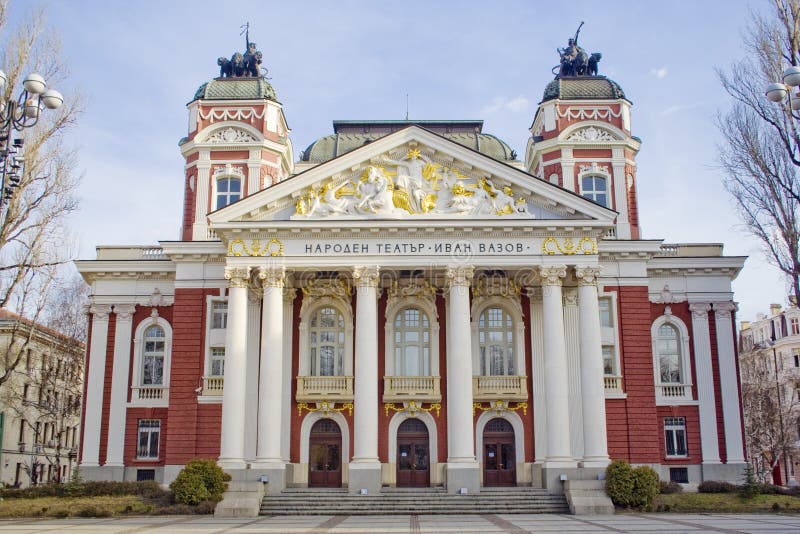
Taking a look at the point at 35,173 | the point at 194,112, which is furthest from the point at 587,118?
the point at 35,173

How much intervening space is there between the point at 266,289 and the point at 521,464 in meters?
14.2

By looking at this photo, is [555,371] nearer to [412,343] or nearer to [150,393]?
[412,343]

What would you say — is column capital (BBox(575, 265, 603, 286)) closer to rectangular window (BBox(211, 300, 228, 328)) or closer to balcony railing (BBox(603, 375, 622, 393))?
balcony railing (BBox(603, 375, 622, 393))

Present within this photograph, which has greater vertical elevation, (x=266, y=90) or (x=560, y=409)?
(x=266, y=90)

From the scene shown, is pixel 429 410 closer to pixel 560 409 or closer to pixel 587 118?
pixel 560 409

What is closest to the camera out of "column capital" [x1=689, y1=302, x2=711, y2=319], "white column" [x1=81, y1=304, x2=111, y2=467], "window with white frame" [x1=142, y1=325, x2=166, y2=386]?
"white column" [x1=81, y1=304, x2=111, y2=467]

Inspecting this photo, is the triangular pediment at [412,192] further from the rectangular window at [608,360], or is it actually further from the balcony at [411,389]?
the balcony at [411,389]

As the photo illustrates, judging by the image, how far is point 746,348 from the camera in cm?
8094

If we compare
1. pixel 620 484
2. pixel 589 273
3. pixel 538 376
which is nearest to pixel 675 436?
pixel 538 376

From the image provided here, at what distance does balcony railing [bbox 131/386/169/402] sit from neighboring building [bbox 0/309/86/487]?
50.4ft

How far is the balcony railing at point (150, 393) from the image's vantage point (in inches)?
1592

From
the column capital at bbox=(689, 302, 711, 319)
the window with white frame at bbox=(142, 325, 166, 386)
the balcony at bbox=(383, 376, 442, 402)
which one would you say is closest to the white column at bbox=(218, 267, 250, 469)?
the balcony at bbox=(383, 376, 442, 402)

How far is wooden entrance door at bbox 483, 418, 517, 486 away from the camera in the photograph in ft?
124

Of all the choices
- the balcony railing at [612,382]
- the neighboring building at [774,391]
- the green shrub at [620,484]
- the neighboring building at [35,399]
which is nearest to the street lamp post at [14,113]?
the green shrub at [620,484]
